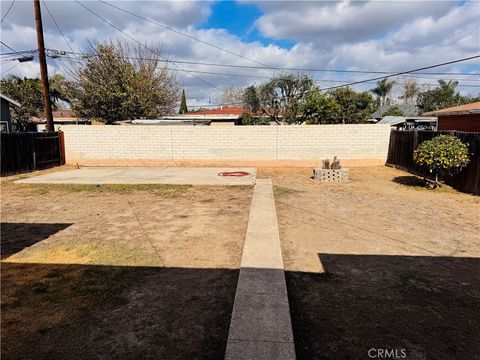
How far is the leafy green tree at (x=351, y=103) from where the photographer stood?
108 feet

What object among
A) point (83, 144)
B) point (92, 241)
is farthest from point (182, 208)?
point (83, 144)

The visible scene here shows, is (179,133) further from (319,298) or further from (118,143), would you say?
(319,298)

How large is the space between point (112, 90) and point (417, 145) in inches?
816

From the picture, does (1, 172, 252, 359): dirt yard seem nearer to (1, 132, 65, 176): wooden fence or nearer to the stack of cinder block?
the stack of cinder block

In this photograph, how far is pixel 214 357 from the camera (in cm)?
283

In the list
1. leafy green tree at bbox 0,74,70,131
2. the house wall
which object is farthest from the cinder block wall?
leafy green tree at bbox 0,74,70,131

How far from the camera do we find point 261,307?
11.5ft

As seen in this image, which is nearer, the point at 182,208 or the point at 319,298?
the point at 319,298

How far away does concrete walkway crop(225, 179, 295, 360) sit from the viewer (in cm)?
282

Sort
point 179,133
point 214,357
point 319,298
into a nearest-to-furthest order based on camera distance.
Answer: point 214,357, point 319,298, point 179,133

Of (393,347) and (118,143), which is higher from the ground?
(118,143)

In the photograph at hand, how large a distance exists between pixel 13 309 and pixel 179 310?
1.92 m

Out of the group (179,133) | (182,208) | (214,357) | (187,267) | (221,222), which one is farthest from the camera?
(179,133)

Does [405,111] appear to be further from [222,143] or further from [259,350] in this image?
[259,350]
